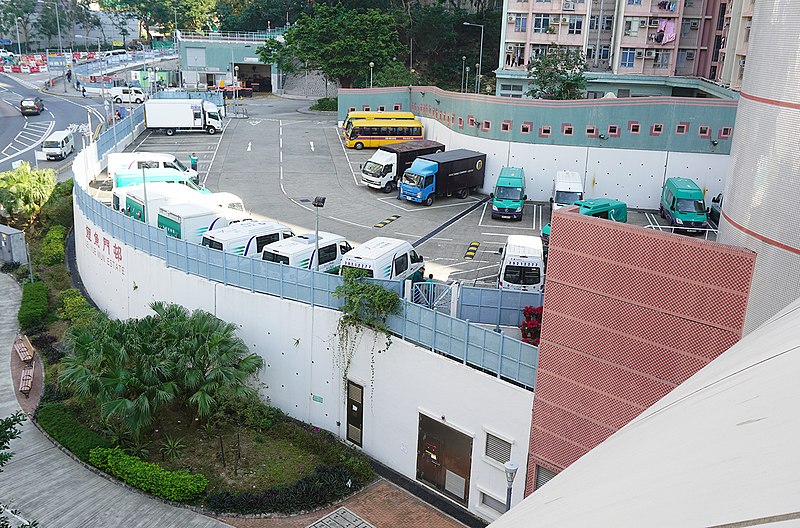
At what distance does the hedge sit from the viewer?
19.1 meters

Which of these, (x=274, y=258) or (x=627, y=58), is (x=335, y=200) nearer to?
(x=274, y=258)

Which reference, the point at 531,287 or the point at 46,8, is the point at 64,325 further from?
the point at 46,8

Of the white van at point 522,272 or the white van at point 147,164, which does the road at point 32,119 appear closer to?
the white van at point 147,164

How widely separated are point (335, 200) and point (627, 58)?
31642 mm

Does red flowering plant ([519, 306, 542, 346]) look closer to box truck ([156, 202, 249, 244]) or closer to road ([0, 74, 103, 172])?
box truck ([156, 202, 249, 244])

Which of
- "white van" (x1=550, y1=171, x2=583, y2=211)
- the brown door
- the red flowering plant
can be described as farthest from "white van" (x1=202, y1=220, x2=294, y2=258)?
"white van" (x1=550, y1=171, x2=583, y2=211)

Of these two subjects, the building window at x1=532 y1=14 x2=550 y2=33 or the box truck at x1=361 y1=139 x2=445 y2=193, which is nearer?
the box truck at x1=361 y1=139 x2=445 y2=193

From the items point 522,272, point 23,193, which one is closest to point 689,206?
point 522,272

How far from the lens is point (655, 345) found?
49.5 ft

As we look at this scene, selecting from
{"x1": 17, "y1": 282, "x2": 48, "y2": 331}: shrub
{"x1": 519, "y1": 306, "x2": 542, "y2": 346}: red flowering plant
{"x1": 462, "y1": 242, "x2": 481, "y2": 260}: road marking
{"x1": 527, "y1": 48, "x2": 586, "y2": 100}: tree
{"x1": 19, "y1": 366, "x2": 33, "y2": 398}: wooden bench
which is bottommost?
{"x1": 19, "y1": 366, "x2": 33, "y2": 398}: wooden bench

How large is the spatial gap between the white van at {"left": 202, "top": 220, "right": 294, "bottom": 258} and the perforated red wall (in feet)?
40.1

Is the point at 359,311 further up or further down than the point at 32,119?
further up

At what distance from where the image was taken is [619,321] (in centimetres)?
1546

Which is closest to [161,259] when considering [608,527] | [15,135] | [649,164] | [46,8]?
[608,527]
